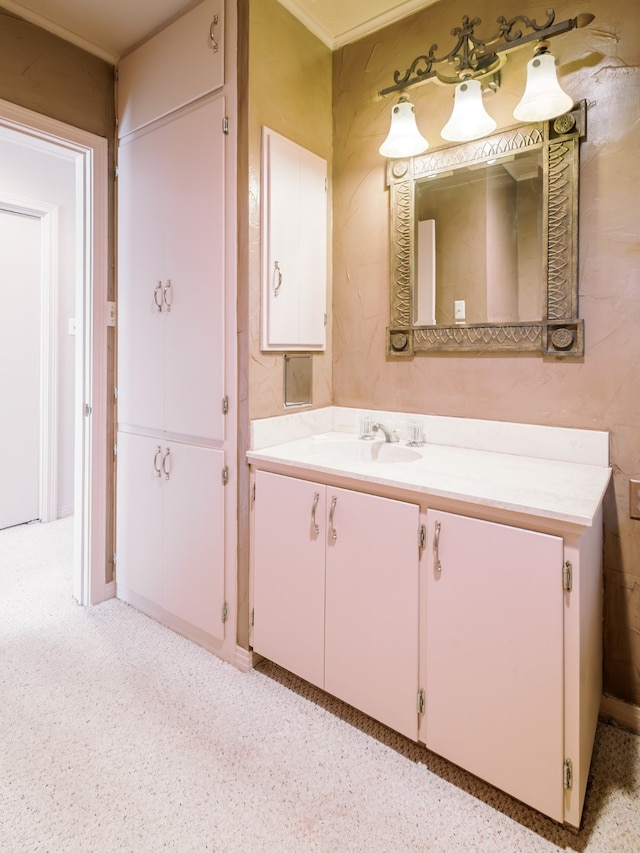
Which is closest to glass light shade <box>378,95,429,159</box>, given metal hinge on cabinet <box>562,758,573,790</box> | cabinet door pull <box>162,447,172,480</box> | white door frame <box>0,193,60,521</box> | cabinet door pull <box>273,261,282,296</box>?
cabinet door pull <box>273,261,282,296</box>

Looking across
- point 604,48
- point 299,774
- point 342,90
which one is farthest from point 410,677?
point 342,90

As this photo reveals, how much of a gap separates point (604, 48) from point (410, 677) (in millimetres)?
2046

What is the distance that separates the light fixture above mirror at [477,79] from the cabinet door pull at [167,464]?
151 centimetres

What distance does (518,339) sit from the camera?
177 centimetres

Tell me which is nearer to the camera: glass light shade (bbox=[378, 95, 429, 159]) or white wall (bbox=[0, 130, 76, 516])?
glass light shade (bbox=[378, 95, 429, 159])

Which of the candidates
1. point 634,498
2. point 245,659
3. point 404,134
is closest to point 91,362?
point 245,659

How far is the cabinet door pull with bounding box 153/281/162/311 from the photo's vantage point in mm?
2125

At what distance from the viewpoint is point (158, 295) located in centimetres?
213

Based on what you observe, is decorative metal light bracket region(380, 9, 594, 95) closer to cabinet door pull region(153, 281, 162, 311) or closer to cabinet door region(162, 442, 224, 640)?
cabinet door pull region(153, 281, 162, 311)

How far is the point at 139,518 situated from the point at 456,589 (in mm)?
1565

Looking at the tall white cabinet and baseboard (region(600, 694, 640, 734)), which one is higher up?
the tall white cabinet

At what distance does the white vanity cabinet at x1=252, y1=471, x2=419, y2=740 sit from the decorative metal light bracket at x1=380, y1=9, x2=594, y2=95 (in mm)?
1510

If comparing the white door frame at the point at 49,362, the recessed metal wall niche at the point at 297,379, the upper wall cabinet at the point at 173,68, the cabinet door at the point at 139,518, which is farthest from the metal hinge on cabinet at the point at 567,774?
the white door frame at the point at 49,362

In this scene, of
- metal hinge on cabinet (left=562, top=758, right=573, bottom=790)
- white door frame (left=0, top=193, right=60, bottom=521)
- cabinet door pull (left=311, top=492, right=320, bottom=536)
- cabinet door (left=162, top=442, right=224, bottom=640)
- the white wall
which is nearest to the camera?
metal hinge on cabinet (left=562, top=758, right=573, bottom=790)
